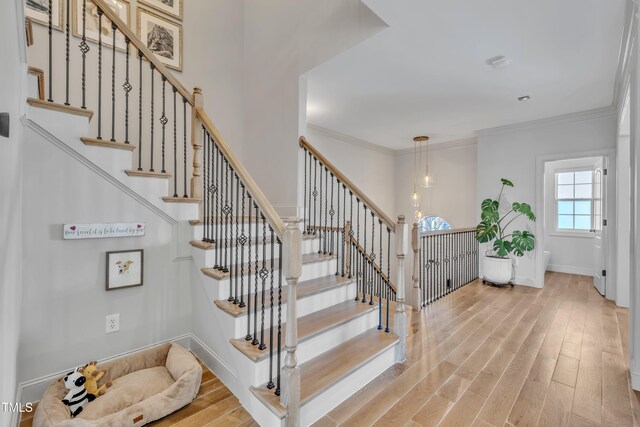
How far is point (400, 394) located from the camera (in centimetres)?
204

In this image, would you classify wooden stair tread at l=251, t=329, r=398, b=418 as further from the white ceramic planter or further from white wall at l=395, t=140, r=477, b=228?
white wall at l=395, t=140, r=477, b=228

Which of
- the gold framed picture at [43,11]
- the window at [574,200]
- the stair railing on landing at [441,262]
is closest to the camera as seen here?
the gold framed picture at [43,11]

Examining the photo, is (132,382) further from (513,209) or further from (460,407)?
(513,209)

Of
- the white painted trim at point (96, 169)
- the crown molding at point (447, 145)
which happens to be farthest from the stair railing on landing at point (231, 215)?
the crown molding at point (447, 145)

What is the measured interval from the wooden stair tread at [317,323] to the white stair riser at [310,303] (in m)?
0.04

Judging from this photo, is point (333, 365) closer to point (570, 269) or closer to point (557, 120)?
point (557, 120)

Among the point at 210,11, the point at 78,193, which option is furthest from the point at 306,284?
the point at 210,11

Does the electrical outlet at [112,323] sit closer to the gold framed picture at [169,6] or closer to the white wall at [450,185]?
the gold framed picture at [169,6]

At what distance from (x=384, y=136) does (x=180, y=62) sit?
3.86 meters

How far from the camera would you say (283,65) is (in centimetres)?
362

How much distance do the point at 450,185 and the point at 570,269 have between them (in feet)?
9.65

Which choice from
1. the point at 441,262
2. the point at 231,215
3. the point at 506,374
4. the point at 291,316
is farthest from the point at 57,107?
the point at 441,262

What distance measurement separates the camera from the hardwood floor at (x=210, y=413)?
1768 millimetres

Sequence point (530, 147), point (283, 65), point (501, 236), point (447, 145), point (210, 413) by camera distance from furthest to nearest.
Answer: point (447, 145) < point (501, 236) < point (530, 147) < point (283, 65) < point (210, 413)
